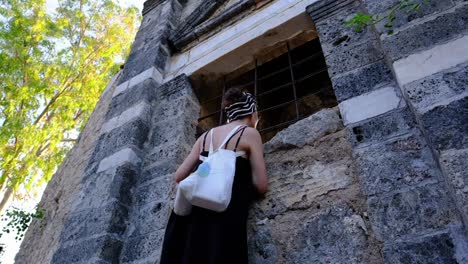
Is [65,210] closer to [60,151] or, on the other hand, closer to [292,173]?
[292,173]

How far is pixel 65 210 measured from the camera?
4.02 meters

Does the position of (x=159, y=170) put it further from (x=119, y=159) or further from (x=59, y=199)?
(x=59, y=199)

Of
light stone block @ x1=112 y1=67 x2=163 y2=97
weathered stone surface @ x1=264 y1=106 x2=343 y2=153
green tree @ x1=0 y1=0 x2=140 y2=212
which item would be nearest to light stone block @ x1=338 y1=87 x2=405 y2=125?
weathered stone surface @ x1=264 y1=106 x2=343 y2=153

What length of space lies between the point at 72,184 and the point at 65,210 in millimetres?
444

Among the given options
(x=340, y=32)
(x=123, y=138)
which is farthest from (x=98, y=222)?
(x=340, y=32)

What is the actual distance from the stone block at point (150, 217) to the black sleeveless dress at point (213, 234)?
55cm

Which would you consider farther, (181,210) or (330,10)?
(330,10)

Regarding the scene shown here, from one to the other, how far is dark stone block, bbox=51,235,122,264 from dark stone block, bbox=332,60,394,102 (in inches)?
73.3

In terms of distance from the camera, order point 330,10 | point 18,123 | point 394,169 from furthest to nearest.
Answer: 1. point 18,123
2. point 330,10
3. point 394,169

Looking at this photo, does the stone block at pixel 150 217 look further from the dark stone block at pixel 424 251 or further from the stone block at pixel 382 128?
the dark stone block at pixel 424 251

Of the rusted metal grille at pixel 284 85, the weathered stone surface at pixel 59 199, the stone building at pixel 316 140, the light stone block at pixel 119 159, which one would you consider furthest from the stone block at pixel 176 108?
the weathered stone surface at pixel 59 199

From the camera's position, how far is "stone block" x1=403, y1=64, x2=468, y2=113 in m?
1.53

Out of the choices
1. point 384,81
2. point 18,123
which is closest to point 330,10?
point 384,81

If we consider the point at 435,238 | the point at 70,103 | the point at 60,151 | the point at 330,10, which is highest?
the point at 330,10
